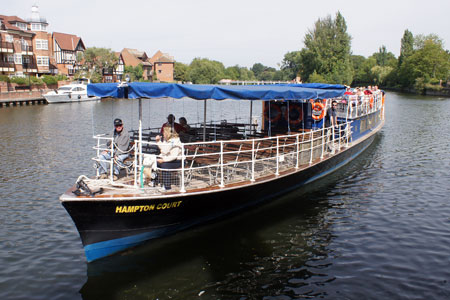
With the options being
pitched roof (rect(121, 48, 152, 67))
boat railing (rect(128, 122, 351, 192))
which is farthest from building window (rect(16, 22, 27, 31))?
boat railing (rect(128, 122, 351, 192))

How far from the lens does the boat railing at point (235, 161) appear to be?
1016 centimetres

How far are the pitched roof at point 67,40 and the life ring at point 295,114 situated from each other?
7926 centimetres

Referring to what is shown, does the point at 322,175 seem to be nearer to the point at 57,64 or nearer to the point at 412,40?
the point at 57,64

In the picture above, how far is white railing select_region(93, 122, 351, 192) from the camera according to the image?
1011cm

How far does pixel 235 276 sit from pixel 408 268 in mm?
4326

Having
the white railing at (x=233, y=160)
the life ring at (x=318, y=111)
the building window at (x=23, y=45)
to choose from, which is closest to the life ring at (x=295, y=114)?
the life ring at (x=318, y=111)

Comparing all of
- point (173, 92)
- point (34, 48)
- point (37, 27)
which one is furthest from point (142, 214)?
point (37, 27)

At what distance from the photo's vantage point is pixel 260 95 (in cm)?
1143

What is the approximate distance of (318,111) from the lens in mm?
16672

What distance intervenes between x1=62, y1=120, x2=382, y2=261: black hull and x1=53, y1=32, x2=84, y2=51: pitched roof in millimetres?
83831

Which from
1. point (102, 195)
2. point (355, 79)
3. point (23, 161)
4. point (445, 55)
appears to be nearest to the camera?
point (102, 195)

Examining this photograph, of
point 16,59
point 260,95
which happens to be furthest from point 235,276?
point 16,59

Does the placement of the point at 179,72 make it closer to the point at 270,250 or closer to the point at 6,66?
the point at 6,66

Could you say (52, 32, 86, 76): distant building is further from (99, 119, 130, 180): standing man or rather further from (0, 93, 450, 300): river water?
(99, 119, 130, 180): standing man
